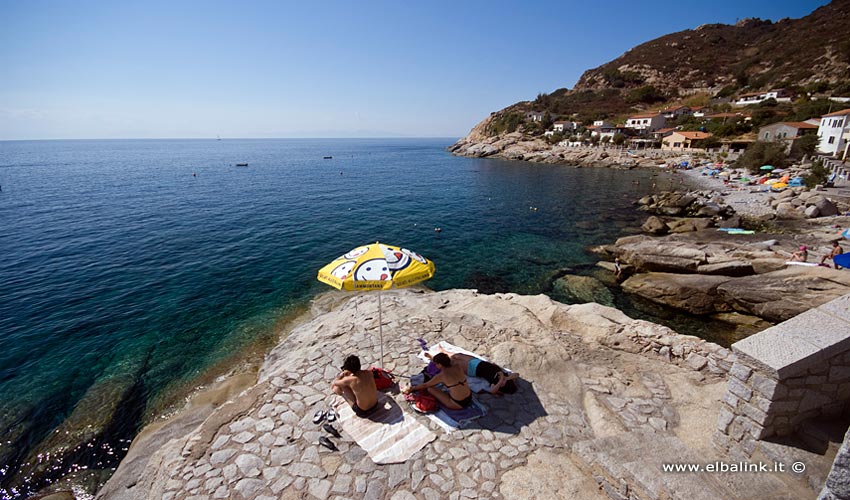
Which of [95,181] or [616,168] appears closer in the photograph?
[95,181]

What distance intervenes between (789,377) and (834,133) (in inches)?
2586

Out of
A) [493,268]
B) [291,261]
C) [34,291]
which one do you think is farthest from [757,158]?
[34,291]

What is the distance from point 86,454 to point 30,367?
5976 mm

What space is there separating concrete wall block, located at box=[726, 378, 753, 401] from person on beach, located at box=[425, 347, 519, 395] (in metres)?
3.52

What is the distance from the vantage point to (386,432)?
20.1 ft

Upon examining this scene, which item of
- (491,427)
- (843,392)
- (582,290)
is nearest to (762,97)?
(582,290)

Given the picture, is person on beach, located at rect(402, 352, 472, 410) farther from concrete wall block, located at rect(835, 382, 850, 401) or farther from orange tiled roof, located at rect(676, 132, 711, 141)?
orange tiled roof, located at rect(676, 132, 711, 141)

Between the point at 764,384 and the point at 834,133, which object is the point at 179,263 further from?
the point at 834,133

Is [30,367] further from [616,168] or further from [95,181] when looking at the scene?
[616,168]

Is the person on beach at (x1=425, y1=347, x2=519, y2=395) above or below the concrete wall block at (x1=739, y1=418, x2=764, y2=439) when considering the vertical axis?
below

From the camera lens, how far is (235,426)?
21.3ft

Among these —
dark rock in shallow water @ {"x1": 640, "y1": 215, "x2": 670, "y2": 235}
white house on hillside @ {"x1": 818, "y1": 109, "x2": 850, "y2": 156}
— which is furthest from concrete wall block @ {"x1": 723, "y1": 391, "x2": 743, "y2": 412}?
white house on hillside @ {"x1": 818, "y1": 109, "x2": 850, "y2": 156}

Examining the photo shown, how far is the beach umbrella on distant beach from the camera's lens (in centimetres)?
680

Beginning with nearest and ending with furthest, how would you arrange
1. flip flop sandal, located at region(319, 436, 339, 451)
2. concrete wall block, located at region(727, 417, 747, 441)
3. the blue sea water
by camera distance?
concrete wall block, located at region(727, 417, 747, 441), flip flop sandal, located at region(319, 436, 339, 451), the blue sea water
